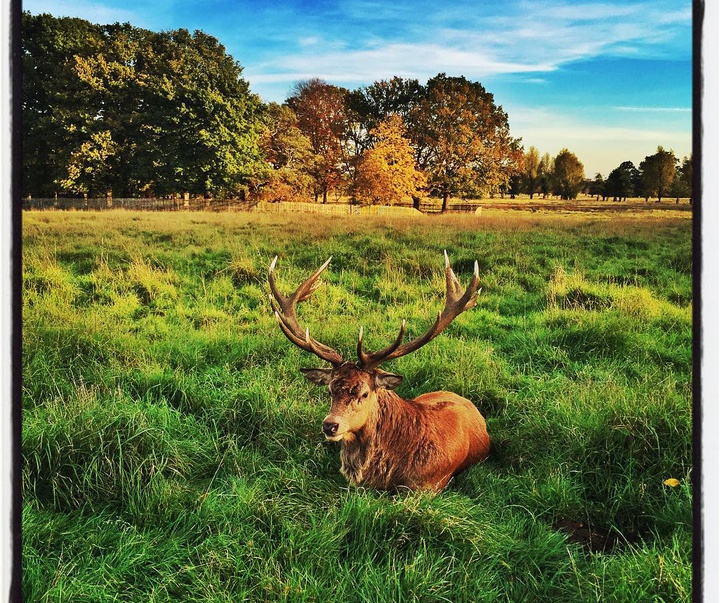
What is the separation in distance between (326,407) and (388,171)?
3.55 ft

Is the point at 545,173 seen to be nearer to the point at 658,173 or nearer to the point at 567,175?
the point at 567,175

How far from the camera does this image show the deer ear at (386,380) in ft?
6.35

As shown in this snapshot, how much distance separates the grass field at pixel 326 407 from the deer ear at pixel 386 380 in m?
0.41

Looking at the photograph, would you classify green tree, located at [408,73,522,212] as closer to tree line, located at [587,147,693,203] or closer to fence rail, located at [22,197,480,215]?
fence rail, located at [22,197,480,215]

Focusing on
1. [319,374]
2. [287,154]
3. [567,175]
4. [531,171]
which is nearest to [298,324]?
[319,374]

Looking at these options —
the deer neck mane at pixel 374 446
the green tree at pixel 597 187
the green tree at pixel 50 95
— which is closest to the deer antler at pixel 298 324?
the deer neck mane at pixel 374 446

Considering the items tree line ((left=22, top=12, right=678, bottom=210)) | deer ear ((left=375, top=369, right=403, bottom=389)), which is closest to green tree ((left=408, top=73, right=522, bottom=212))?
tree line ((left=22, top=12, right=678, bottom=210))

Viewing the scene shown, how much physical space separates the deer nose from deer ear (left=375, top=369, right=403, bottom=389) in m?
0.26

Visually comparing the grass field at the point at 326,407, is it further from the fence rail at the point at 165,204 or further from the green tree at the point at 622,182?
the green tree at the point at 622,182

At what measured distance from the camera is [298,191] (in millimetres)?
2312

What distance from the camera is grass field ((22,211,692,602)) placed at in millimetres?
1476

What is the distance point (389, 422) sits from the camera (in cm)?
208

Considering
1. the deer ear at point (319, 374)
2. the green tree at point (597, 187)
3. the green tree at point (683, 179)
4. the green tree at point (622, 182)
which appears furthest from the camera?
the green tree at point (597, 187)

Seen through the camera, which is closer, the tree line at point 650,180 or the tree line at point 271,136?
the tree line at point 650,180
